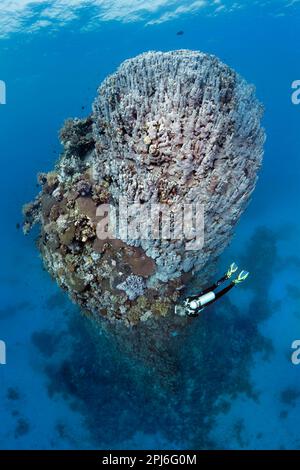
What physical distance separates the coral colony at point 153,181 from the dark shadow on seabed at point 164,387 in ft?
17.8

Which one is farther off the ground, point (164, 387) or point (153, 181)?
point (153, 181)

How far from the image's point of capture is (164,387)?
11.1m

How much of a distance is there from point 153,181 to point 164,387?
791 centimetres

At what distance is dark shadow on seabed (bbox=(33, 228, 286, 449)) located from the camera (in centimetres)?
1272

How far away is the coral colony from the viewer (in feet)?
18.8

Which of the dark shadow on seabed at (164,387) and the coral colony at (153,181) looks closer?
the coral colony at (153,181)

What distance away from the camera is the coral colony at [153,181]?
18.8ft

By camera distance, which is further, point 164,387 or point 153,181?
point 164,387

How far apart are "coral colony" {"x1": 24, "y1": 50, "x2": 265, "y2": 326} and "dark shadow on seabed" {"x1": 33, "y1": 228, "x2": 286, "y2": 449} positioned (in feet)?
17.8

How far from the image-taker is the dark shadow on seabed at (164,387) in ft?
41.7

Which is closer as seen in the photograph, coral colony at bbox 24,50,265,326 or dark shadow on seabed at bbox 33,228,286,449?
coral colony at bbox 24,50,265,326

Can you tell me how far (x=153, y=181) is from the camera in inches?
225
